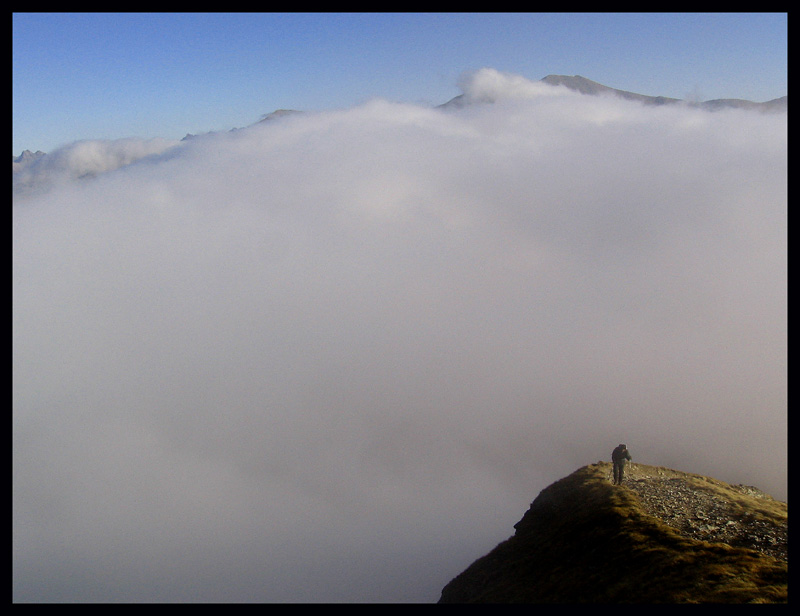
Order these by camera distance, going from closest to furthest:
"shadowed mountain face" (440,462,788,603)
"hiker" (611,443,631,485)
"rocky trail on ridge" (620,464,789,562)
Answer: "shadowed mountain face" (440,462,788,603)
"rocky trail on ridge" (620,464,789,562)
"hiker" (611,443,631,485)

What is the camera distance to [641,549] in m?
28.6

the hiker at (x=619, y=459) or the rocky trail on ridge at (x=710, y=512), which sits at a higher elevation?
the hiker at (x=619, y=459)

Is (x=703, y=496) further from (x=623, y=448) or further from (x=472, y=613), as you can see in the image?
(x=472, y=613)

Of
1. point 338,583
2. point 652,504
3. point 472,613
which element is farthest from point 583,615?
point 338,583

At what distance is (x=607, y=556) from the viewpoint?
2925cm

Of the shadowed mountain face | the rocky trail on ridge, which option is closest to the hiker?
the rocky trail on ridge

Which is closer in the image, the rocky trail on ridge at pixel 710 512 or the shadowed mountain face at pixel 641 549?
the shadowed mountain face at pixel 641 549

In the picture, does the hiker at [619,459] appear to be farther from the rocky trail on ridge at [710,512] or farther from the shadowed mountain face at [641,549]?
the shadowed mountain face at [641,549]

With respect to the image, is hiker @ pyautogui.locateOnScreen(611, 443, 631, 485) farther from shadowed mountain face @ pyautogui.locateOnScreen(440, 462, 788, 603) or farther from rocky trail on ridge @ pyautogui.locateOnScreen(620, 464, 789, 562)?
shadowed mountain face @ pyautogui.locateOnScreen(440, 462, 788, 603)

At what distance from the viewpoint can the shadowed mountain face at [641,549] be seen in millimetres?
24625

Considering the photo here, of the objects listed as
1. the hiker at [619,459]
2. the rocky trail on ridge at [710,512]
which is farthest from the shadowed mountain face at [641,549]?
the hiker at [619,459]

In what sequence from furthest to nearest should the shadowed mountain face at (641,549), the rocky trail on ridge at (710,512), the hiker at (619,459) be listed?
1. the hiker at (619,459)
2. the rocky trail on ridge at (710,512)
3. the shadowed mountain face at (641,549)

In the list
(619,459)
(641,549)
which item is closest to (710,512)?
(619,459)

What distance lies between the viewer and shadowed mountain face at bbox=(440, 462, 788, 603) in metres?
24.6
